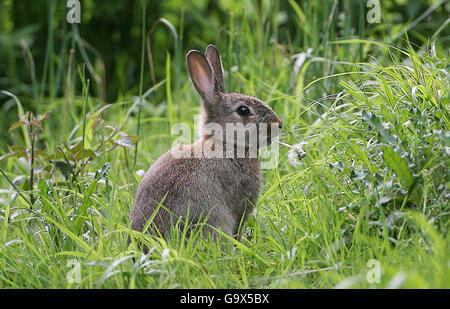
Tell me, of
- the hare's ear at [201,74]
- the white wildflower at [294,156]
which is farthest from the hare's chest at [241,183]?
the hare's ear at [201,74]

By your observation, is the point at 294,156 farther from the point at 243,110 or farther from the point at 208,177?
the point at 208,177

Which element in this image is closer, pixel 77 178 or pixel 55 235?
pixel 55 235

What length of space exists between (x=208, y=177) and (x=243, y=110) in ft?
1.83

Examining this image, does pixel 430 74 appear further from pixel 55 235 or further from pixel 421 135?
pixel 55 235

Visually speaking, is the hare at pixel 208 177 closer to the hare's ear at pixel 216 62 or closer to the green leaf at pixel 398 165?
the hare's ear at pixel 216 62

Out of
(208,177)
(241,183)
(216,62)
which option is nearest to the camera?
(208,177)

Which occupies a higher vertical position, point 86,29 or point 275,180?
point 86,29

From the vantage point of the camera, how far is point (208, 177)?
334 cm

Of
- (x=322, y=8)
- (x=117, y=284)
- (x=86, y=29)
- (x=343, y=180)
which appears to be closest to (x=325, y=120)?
(x=343, y=180)

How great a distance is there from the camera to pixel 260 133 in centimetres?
367

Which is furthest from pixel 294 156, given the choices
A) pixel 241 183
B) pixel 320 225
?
pixel 320 225

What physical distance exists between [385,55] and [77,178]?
2.62 m
